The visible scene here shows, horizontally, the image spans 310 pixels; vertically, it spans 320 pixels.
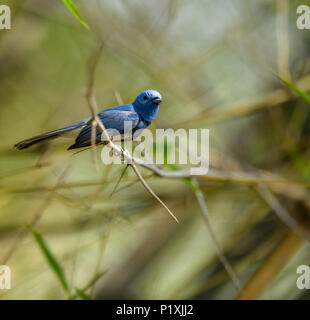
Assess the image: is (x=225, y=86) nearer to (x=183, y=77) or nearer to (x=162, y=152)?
(x=183, y=77)

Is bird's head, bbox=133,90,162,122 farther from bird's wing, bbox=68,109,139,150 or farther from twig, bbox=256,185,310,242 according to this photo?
twig, bbox=256,185,310,242

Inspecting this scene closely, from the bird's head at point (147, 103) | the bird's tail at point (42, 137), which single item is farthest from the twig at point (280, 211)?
the bird's tail at point (42, 137)

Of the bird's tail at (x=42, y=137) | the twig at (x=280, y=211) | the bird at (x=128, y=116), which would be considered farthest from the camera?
the twig at (x=280, y=211)

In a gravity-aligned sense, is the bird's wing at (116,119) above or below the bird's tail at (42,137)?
above

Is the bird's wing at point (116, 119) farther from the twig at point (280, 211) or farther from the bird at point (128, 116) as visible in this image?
the twig at point (280, 211)

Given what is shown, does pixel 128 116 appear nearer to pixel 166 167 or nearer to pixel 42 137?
pixel 42 137

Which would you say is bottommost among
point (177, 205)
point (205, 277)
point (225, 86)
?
point (205, 277)
